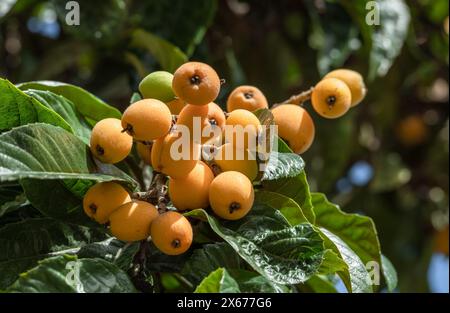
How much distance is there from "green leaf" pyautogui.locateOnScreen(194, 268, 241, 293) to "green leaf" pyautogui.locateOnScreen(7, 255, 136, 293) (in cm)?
10

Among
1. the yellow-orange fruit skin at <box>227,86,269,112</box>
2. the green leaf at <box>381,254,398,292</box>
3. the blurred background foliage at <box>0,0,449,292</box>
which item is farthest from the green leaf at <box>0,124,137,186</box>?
the blurred background foliage at <box>0,0,449,292</box>

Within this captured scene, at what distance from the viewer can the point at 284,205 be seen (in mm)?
1314

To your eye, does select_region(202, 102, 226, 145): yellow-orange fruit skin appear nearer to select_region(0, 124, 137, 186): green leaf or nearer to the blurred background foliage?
select_region(0, 124, 137, 186): green leaf

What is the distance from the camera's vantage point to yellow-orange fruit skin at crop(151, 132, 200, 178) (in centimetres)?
120

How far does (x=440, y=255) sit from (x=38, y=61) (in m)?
1.32

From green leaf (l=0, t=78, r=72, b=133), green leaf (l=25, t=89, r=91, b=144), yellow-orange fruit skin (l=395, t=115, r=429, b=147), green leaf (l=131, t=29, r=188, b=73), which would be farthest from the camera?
yellow-orange fruit skin (l=395, t=115, r=429, b=147)

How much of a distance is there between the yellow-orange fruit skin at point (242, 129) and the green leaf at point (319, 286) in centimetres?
40

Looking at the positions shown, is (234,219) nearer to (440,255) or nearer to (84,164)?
(84,164)

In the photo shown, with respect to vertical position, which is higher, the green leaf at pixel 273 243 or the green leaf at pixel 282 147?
the green leaf at pixel 282 147

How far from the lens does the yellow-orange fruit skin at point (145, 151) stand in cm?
136

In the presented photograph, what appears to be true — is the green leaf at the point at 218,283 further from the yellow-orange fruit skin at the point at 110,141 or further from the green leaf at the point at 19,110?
the green leaf at the point at 19,110
